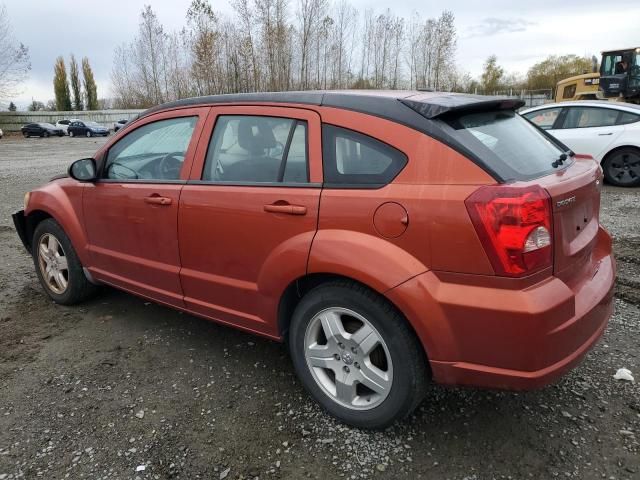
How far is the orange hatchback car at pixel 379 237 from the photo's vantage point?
2.10m

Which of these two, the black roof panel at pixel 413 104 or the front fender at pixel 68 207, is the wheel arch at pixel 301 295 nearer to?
the black roof panel at pixel 413 104

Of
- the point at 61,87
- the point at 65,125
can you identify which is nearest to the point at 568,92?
the point at 65,125

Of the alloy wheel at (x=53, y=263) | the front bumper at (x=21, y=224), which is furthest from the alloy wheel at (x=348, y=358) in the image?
the front bumper at (x=21, y=224)

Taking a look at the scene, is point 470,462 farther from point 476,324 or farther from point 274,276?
point 274,276

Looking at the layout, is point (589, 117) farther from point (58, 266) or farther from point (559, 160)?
point (58, 266)

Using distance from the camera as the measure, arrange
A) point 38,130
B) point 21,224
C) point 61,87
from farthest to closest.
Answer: point 61,87 → point 38,130 → point 21,224

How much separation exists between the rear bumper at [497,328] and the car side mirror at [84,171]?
8.50 feet

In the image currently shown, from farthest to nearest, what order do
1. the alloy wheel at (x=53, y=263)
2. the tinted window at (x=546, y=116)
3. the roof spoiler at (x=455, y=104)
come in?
the tinted window at (x=546, y=116) < the alloy wheel at (x=53, y=263) < the roof spoiler at (x=455, y=104)

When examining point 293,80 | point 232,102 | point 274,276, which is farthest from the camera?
point 293,80

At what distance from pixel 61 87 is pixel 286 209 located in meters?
65.4

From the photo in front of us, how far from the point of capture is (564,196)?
2230 mm

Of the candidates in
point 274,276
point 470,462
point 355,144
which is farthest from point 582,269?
point 274,276

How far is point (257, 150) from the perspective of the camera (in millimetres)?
2900

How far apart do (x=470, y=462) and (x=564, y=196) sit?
1283mm
